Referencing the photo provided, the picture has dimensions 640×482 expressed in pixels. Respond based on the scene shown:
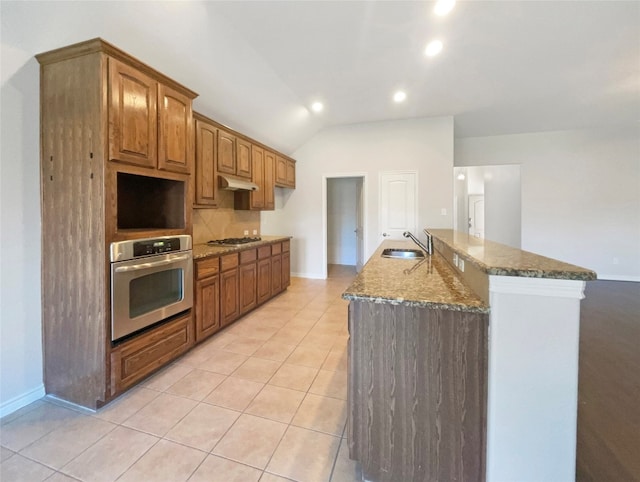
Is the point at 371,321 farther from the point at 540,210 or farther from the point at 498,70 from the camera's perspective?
the point at 540,210

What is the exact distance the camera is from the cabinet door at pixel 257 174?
424 centimetres

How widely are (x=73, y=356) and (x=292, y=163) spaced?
4.48m

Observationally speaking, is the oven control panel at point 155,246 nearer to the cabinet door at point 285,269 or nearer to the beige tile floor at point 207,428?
the beige tile floor at point 207,428

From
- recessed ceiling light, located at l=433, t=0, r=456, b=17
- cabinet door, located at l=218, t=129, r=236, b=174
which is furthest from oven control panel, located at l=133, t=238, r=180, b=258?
recessed ceiling light, located at l=433, t=0, r=456, b=17

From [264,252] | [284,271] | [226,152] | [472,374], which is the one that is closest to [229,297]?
[264,252]

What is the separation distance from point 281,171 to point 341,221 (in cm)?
307

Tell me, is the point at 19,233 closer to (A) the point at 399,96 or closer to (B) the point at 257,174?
(B) the point at 257,174

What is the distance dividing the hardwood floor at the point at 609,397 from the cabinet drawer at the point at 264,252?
338 centimetres

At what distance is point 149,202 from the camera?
2.56 metres

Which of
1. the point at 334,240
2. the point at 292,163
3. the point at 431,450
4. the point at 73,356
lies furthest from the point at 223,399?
the point at 334,240

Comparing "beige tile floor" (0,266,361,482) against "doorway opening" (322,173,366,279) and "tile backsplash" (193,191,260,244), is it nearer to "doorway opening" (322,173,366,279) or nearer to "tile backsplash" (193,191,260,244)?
"tile backsplash" (193,191,260,244)

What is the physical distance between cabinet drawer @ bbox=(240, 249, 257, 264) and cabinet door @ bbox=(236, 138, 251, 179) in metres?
1.12

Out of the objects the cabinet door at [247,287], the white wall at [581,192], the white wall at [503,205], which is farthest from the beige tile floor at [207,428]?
the white wall at [503,205]

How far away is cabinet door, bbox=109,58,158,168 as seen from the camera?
71.2 inches
